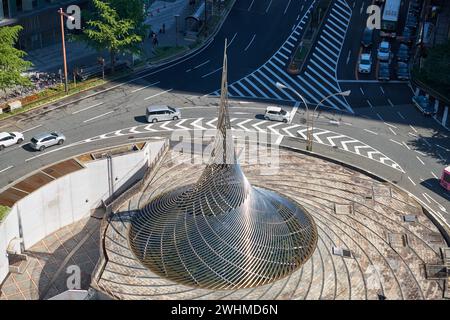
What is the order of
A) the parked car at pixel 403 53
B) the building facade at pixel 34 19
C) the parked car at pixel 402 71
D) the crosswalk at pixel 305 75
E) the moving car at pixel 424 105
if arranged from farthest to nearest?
1. the parked car at pixel 403 53
2. the parked car at pixel 402 71
3. the building facade at pixel 34 19
4. the crosswalk at pixel 305 75
5. the moving car at pixel 424 105

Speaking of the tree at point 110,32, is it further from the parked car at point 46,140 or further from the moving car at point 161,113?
the parked car at point 46,140

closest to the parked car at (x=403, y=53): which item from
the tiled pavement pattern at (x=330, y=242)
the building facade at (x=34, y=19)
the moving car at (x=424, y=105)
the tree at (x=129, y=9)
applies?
the moving car at (x=424, y=105)

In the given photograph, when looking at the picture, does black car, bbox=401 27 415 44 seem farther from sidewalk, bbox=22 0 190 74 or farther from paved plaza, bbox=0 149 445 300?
paved plaza, bbox=0 149 445 300

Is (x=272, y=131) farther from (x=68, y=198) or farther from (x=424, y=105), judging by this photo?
(x=68, y=198)

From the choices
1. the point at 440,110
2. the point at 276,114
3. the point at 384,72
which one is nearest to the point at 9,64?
the point at 276,114

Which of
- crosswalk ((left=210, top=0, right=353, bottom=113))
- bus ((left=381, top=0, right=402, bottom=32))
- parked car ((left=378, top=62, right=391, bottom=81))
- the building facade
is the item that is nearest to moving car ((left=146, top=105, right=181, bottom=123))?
crosswalk ((left=210, top=0, right=353, bottom=113))

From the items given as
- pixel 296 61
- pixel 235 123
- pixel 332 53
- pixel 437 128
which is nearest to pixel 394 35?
pixel 332 53
